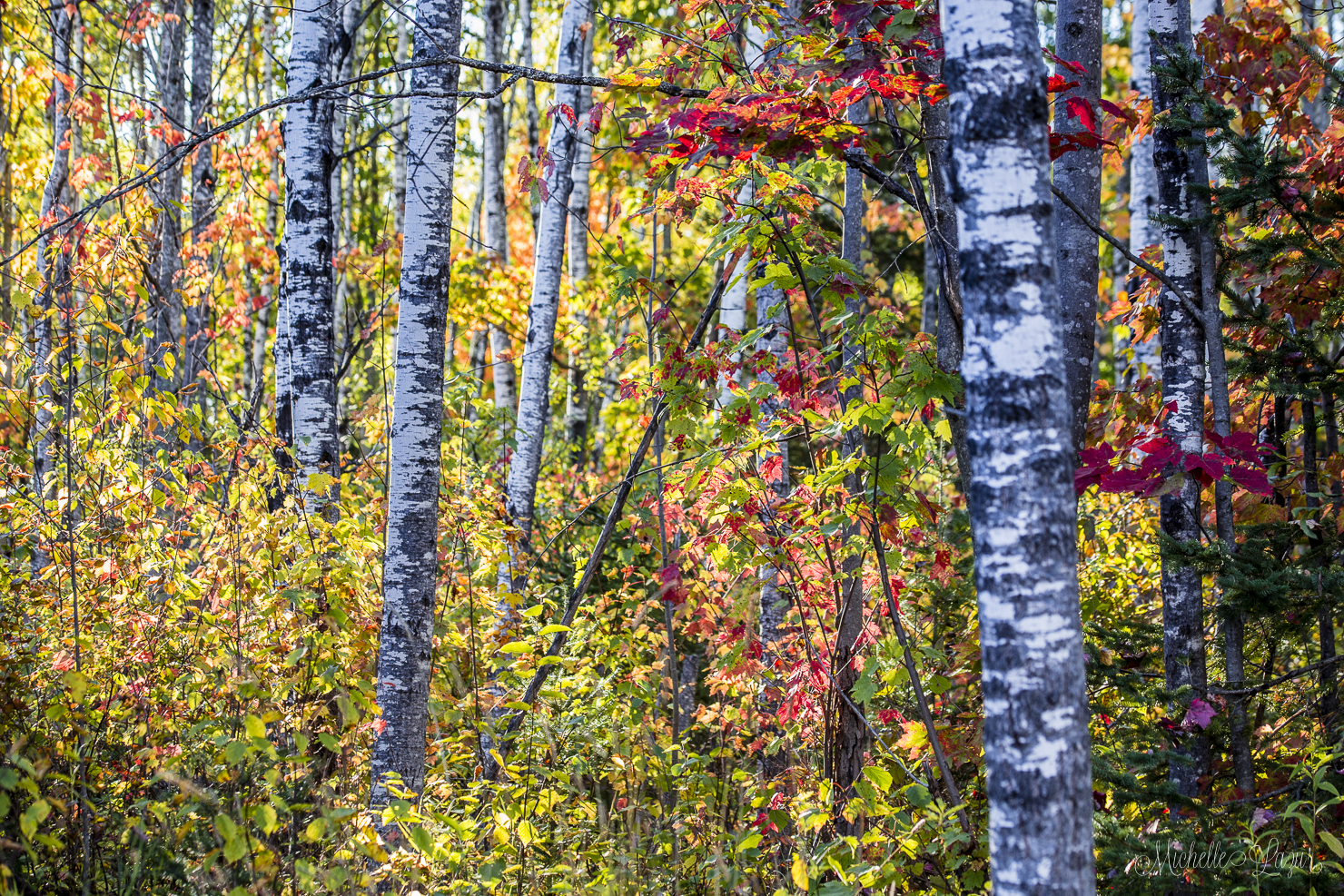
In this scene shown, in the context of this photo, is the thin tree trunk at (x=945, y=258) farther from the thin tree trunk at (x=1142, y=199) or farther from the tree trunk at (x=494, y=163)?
the tree trunk at (x=494, y=163)

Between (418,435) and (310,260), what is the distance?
1.48 metres

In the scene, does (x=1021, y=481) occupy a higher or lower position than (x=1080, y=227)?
lower

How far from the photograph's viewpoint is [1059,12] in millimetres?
3373

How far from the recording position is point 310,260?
4.35 metres

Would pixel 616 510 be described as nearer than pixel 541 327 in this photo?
Yes

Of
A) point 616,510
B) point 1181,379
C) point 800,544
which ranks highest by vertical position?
point 1181,379

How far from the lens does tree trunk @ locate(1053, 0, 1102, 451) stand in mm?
3293

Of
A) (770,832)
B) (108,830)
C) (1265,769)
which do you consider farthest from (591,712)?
(1265,769)

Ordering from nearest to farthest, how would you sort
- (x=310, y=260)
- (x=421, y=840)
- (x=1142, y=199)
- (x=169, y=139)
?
(x=421, y=840), (x=310, y=260), (x=1142, y=199), (x=169, y=139)

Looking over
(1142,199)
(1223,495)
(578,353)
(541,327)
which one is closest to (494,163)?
(578,353)

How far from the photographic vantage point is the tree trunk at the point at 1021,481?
5.76 ft

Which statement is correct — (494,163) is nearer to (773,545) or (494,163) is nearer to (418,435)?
(418,435)

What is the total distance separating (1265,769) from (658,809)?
239 cm

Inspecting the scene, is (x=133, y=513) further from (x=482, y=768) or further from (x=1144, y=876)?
(x=1144, y=876)
